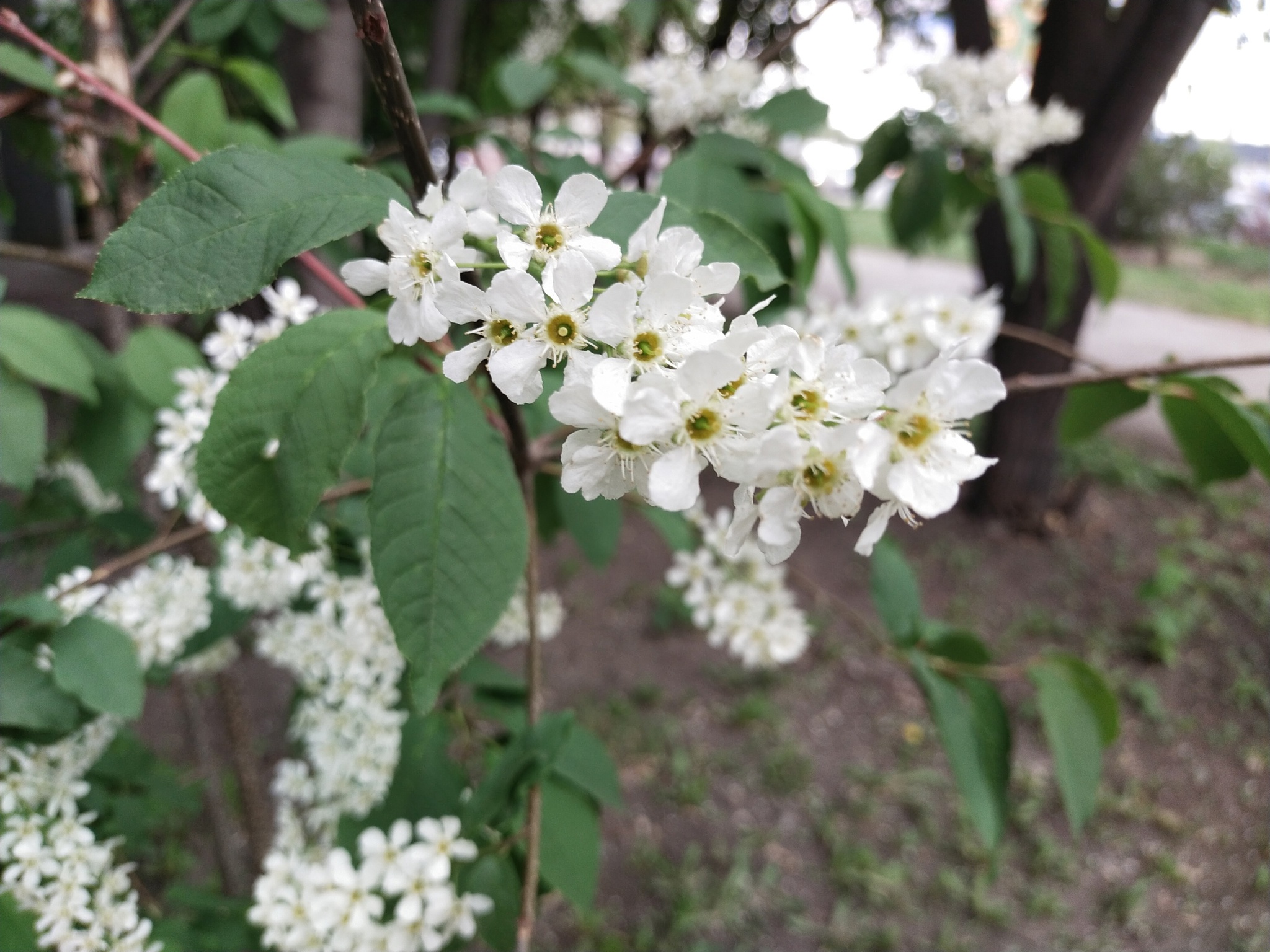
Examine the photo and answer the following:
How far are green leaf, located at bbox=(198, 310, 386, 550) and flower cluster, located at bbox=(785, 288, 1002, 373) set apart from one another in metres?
0.83

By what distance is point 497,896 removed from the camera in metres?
0.93

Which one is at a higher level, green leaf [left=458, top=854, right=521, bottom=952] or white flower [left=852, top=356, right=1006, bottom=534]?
white flower [left=852, top=356, right=1006, bottom=534]

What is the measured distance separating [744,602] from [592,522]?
360mm

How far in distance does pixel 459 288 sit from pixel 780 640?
1.15m

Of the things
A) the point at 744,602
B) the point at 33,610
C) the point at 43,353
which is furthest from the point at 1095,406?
the point at 43,353

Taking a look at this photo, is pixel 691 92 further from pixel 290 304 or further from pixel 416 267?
pixel 416 267

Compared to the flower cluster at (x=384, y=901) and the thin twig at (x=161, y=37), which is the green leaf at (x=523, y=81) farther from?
the flower cluster at (x=384, y=901)

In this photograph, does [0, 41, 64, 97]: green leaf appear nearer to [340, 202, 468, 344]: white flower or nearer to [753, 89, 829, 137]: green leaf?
[340, 202, 468, 344]: white flower

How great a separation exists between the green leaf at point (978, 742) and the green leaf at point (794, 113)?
1053mm

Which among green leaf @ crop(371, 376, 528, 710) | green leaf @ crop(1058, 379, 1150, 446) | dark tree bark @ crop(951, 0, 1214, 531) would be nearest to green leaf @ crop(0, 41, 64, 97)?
green leaf @ crop(371, 376, 528, 710)

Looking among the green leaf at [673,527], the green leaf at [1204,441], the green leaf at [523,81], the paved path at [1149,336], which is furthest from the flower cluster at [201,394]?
the paved path at [1149,336]

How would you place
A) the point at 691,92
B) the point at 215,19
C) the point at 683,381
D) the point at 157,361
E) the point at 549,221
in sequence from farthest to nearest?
the point at 691,92, the point at 215,19, the point at 157,361, the point at 549,221, the point at 683,381

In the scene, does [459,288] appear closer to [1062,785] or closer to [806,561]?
[1062,785]

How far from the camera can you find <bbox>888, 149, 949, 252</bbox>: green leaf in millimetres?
2012
